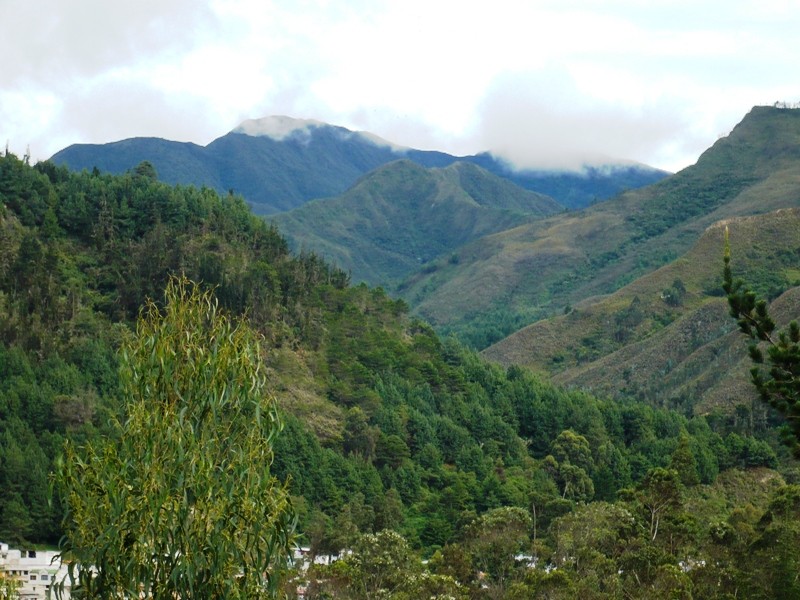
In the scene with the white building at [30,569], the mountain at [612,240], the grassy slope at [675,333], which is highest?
the mountain at [612,240]

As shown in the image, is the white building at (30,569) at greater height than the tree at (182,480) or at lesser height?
lesser

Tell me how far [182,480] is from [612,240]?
15604 cm

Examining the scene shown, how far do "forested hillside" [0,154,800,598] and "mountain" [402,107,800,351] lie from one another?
67479mm

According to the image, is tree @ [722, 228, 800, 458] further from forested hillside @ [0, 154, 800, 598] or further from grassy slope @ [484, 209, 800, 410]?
grassy slope @ [484, 209, 800, 410]

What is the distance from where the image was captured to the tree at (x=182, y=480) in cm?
1056

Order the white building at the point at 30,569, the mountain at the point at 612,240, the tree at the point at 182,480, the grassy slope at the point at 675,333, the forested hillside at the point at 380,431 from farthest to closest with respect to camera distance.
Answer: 1. the mountain at the point at 612,240
2. the grassy slope at the point at 675,333
3. the white building at the point at 30,569
4. the forested hillside at the point at 380,431
5. the tree at the point at 182,480

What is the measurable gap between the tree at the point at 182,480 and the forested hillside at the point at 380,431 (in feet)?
61.4

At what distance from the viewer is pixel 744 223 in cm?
11775

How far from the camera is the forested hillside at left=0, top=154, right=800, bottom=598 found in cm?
3497

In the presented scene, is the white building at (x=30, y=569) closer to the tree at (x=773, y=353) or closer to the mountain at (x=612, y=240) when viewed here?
the tree at (x=773, y=353)

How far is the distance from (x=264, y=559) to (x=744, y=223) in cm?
11321

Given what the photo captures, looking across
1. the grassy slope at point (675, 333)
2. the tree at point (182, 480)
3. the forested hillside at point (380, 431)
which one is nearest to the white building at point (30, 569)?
the forested hillside at point (380, 431)

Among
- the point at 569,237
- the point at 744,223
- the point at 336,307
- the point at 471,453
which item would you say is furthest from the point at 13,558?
the point at 569,237

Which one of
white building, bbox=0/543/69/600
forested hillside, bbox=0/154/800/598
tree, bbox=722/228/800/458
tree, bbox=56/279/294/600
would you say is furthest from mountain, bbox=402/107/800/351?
tree, bbox=56/279/294/600
